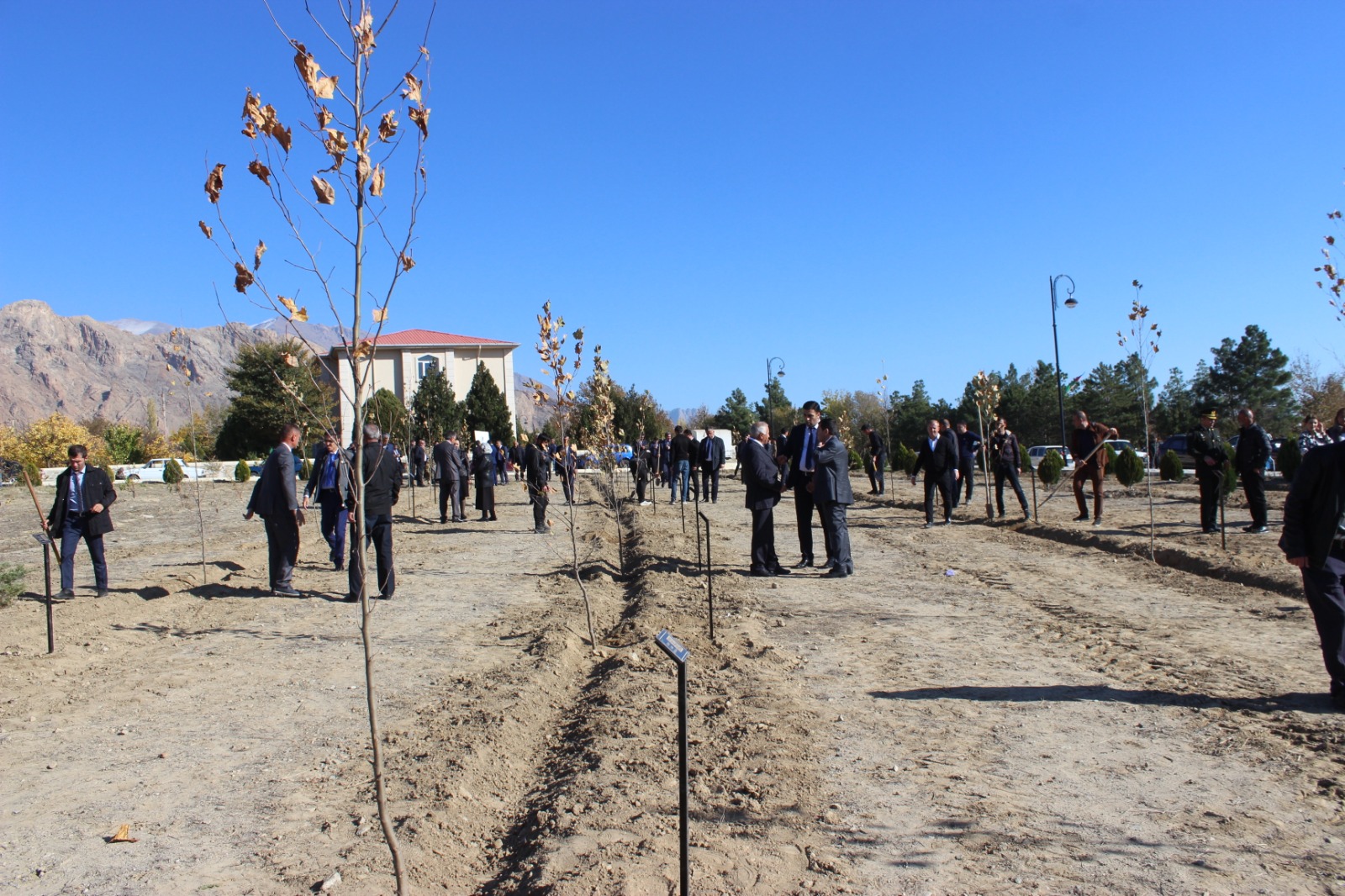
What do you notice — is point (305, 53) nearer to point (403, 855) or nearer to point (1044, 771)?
point (403, 855)

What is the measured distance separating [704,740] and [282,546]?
6734 millimetres

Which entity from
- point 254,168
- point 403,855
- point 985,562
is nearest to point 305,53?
point 254,168

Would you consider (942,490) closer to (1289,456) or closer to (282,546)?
(1289,456)

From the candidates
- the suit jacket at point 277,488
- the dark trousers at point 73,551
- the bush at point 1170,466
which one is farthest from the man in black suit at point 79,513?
the bush at point 1170,466

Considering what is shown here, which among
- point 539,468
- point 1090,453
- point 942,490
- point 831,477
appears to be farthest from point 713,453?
point 831,477

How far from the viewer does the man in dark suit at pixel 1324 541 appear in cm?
541

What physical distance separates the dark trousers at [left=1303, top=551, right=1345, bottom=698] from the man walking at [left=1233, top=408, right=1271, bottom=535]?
309 inches

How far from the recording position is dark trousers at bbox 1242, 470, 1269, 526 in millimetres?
13055

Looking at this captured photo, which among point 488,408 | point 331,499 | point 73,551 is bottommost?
point 73,551

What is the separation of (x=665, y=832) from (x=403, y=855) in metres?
1.12

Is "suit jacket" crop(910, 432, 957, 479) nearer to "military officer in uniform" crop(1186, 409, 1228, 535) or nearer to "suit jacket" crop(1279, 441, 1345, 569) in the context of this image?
"military officer in uniform" crop(1186, 409, 1228, 535)

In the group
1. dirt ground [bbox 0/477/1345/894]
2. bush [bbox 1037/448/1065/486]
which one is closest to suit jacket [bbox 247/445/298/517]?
dirt ground [bbox 0/477/1345/894]

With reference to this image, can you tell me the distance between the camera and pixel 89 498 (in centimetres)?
1021

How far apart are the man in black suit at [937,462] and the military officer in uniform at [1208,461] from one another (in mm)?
3608
